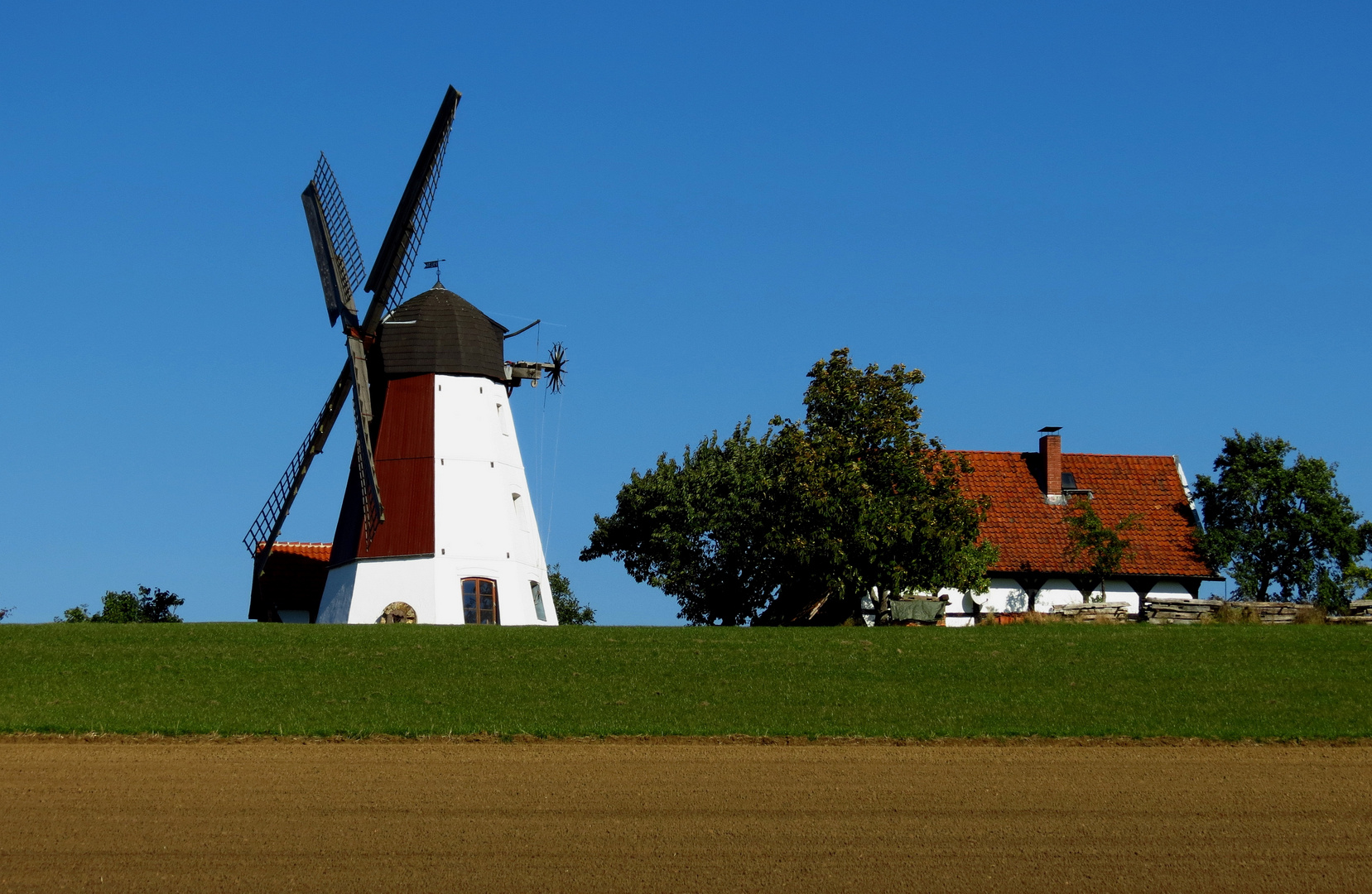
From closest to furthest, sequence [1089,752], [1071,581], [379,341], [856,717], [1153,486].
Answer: [1089,752]
[856,717]
[379,341]
[1071,581]
[1153,486]

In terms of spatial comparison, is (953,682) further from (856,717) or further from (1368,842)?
(1368,842)

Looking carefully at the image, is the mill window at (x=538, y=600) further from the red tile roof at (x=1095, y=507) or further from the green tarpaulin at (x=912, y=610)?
the red tile roof at (x=1095, y=507)

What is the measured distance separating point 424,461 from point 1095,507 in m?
24.5

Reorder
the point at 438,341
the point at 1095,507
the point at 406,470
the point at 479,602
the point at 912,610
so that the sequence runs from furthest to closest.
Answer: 1. the point at 1095,507
2. the point at 438,341
3. the point at 912,610
4. the point at 406,470
5. the point at 479,602

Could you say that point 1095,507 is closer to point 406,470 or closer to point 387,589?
point 406,470

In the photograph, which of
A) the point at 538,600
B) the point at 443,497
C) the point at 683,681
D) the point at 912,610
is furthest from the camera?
the point at 538,600

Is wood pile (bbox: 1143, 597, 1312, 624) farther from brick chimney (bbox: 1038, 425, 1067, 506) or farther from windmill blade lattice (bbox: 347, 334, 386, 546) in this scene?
windmill blade lattice (bbox: 347, 334, 386, 546)

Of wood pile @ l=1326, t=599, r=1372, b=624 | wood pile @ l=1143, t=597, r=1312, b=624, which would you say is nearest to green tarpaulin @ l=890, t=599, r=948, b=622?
wood pile @ l=1143, t=597, r=1312, b=624

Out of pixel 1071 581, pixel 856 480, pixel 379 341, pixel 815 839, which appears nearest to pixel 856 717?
pixel 815 839

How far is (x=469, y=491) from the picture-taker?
3806cm

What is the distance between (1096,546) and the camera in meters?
44.8

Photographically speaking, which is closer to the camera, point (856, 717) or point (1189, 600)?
point (856, 717)

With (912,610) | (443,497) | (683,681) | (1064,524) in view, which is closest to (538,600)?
(443,497)

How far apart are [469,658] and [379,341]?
15.4 m
